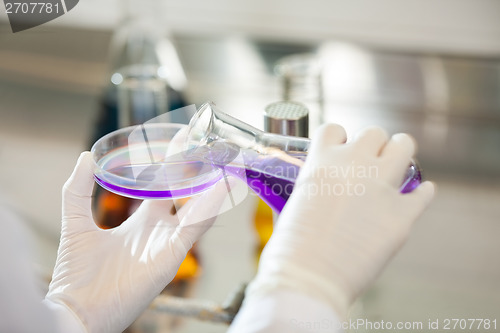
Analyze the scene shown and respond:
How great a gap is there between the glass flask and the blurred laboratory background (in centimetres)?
35

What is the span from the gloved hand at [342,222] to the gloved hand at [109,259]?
0.62 ft

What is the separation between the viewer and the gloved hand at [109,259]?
0.78 meters

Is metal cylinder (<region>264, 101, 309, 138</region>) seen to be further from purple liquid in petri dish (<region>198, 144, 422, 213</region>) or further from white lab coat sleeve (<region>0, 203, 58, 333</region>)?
white lab coat sleeve (<region>0, 203, 58, 333</region>)

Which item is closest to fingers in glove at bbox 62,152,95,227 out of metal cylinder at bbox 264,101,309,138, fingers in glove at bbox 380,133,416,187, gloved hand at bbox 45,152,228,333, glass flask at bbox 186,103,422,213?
gloved hand at bbox 45,152,228,333

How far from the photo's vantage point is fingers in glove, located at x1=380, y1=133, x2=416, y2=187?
660 mm

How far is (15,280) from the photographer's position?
56 centimetres

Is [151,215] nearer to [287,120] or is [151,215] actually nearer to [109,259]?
[109,259]

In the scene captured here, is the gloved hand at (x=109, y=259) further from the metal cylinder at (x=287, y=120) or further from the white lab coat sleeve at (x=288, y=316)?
the white lab coat sleeve at (x=288, y=316)

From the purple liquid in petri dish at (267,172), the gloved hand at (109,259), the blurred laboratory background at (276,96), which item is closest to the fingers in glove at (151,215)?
the gloved hand at (109,259)

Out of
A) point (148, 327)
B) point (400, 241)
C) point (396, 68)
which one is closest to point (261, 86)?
point (396, 68)

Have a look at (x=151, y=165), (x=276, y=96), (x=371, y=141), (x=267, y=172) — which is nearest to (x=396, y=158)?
(x=371, y=141)

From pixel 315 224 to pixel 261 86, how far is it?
3.37ft

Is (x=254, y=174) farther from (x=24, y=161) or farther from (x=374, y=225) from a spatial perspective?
(x=24, y=161)

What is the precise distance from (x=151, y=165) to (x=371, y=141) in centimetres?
30
